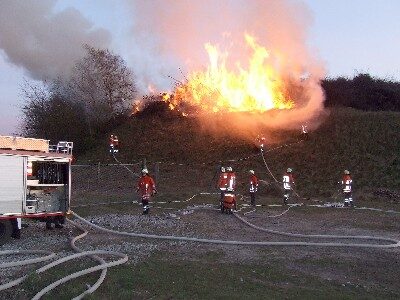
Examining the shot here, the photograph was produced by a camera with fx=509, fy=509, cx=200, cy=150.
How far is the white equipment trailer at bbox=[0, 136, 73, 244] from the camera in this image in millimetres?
13391

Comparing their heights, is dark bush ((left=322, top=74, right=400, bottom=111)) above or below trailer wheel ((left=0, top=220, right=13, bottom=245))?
above

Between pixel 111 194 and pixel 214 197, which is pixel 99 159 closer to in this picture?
pixel 111 194

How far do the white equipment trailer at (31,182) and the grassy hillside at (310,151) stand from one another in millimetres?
15973

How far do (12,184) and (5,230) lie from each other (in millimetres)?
1248

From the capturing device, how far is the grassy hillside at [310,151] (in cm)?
2955

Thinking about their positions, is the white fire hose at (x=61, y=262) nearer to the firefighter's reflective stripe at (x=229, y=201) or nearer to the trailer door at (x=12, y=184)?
the trailer door at (x=12, y=184)

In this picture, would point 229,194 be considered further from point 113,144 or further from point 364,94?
point 364,94

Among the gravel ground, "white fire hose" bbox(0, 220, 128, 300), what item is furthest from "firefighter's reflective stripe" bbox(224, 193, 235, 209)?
"white fire hose" bbox(0, 220, 128, 300)

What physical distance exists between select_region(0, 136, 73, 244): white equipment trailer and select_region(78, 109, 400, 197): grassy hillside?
629 inches

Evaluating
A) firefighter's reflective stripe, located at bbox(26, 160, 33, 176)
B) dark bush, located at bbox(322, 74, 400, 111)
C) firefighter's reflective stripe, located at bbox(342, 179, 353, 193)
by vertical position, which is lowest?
firefighter's reflective stripe, located at bbox(342, 179, 353, 193)

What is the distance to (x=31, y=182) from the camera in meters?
14.4

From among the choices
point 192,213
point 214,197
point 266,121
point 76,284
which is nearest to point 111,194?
point 214,197

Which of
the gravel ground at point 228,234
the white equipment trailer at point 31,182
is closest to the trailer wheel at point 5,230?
the white equipment trailer at point 31,182

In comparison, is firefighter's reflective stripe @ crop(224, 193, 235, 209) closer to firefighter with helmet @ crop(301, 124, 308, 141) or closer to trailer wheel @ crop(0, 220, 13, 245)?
trailer wheel @ crop(0, 220, 13, 245)
